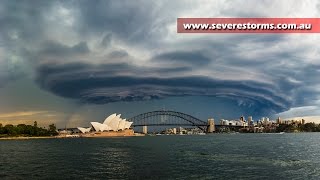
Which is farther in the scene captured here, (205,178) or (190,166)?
(190,166)

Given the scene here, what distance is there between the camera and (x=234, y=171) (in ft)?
161

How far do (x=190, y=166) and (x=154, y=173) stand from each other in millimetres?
9469

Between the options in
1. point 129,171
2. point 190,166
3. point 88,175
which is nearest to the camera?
point 88,175

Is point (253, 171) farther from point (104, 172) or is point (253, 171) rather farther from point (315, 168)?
point (104, 172)

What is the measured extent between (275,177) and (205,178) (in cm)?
835

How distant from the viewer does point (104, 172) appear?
50.3 m

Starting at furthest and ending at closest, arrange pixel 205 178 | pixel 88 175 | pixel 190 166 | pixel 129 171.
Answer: pixel 190 166 < pixel 129 171 < pixel 88 175 < pixel 205 178

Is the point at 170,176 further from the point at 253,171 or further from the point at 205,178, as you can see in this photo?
the point at 253,171

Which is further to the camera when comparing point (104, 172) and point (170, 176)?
point (104, 172)

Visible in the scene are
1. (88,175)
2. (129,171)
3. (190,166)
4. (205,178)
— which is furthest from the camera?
(190,166)

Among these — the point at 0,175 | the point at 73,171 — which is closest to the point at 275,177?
the point at 73,171

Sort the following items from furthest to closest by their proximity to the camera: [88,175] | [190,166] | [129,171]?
[190,166] → [129,171] → [88,175]

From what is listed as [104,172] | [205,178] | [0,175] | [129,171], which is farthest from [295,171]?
[0,175]

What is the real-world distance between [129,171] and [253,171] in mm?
16655
